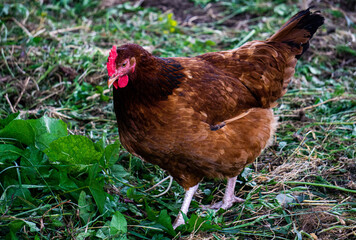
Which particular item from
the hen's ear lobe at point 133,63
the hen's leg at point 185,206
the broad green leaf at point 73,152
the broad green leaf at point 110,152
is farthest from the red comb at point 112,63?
the hen's leg at point 185,206

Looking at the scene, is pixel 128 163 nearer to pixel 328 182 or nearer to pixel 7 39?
pixel 328 182

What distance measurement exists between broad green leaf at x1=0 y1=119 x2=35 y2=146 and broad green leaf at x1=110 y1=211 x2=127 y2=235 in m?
0.96

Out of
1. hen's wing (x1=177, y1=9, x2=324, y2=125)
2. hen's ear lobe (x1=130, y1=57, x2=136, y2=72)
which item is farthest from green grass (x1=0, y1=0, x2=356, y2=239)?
hen's wing (x1=177, y1=9, x2=324, y2=125)

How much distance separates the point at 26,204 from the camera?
9.02 ft

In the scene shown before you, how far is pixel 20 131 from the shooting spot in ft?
9.82

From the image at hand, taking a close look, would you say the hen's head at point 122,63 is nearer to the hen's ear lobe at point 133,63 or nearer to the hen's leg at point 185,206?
the hen's ear lobe at point 133,63

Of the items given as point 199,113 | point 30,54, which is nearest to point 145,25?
point 30,54

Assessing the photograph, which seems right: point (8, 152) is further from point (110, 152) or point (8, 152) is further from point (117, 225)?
point (117, 225)

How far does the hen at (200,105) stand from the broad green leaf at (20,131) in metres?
0.72

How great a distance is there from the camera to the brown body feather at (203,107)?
9.42 ft

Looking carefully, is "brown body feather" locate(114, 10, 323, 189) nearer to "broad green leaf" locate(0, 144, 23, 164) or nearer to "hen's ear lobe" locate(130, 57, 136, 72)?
"hen's ear lobe" locate(130, 57, 136, 72)

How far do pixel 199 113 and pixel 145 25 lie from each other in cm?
403

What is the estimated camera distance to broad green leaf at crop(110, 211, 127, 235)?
268 cm

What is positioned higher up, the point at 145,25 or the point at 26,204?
the point at 145,25
